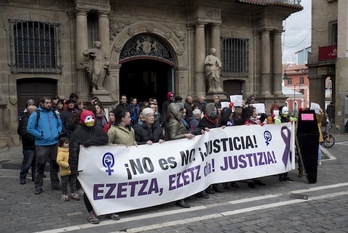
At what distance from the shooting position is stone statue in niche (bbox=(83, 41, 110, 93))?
46.9ft

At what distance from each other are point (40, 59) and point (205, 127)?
31.0 feet

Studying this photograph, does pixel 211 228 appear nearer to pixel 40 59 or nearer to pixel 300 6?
pixel 40 59

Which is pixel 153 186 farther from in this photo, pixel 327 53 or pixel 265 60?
pixel 327 53

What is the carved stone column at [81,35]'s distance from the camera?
1441 centimetres

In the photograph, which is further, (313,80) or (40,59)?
(313,80)

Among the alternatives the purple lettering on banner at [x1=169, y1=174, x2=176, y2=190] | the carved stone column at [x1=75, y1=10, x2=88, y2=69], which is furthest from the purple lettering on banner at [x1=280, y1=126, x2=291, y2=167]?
the carved stone column at [x1=75, y1=10, x2=88, y2=69]

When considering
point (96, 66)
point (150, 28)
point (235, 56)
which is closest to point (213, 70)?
point (235, 56)

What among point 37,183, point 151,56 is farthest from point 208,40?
point 37,183

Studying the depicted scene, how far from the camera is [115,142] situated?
6.18m

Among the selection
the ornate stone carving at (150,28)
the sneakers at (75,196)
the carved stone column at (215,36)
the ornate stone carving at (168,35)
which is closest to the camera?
the sneakers at (75,196)

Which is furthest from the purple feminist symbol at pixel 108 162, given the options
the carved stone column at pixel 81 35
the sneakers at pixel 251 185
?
the carved stone column at pixel 81 35

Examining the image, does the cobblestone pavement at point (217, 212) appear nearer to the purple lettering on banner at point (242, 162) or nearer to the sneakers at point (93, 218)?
the sneakers at point (93, 218)

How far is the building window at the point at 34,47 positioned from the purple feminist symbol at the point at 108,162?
946 centimetres

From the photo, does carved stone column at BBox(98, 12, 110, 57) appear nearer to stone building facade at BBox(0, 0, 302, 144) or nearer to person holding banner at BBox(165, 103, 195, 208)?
stone building facade at BBox(0, 0, 302, 144)
